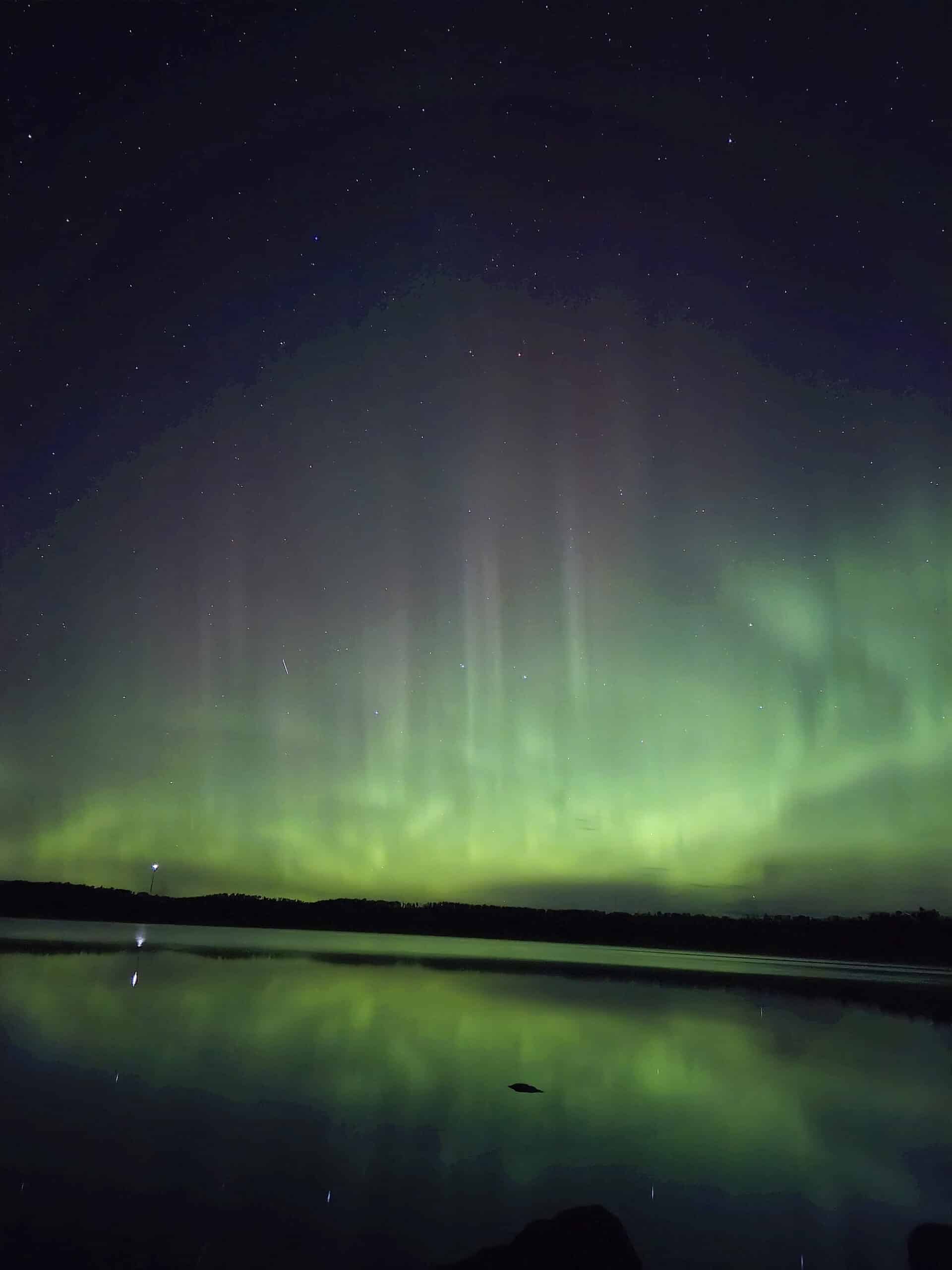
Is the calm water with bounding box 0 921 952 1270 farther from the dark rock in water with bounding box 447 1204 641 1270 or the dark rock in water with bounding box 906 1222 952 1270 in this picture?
the dark rock in water with bounding box 447 1204 641 1270

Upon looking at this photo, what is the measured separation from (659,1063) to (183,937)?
102 metres

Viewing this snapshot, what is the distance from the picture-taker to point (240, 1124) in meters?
21.5

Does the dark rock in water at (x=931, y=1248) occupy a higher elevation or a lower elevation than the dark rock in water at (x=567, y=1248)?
lower

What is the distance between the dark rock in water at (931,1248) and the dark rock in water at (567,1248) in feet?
17.1

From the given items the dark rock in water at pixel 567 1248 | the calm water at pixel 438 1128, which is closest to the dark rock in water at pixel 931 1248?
the calm water at pixel 438 1128

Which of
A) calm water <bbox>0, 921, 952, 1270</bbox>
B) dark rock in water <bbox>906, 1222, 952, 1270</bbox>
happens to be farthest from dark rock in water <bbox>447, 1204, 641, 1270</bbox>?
dark rock in water <bbox>906, 1222, 952, 1270</bbox>

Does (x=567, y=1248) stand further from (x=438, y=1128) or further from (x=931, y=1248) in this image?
(x=438, y=1128)

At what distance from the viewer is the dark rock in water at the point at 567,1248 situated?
1190cm

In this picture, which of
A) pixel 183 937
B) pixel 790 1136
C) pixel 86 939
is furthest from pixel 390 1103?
pixel 183 937

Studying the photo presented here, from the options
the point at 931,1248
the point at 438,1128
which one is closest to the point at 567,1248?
the point at 931,1248

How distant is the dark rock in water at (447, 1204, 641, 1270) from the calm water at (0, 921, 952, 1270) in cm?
225

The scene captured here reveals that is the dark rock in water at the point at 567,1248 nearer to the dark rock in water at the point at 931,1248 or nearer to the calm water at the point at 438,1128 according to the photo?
the calm water at the point at 438,1128

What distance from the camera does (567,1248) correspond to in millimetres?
12195

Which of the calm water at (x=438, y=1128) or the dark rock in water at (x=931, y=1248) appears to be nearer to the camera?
the dark rock in water at (x=931, y=1248)
